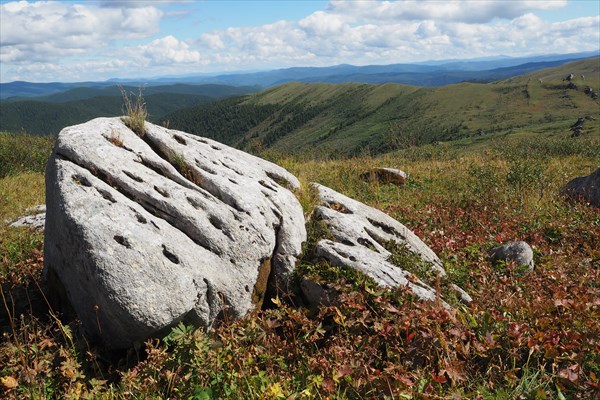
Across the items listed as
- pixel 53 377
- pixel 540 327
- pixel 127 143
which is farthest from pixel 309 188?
pixel 53 377

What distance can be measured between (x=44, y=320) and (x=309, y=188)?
6411mm

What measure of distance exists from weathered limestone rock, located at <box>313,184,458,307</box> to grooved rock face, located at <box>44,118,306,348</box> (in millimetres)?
758

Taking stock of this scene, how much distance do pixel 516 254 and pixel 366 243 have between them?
148 inches

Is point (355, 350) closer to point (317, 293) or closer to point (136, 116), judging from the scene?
point (317, 293)

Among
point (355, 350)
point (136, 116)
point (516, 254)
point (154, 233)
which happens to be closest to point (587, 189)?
point (516, 254)

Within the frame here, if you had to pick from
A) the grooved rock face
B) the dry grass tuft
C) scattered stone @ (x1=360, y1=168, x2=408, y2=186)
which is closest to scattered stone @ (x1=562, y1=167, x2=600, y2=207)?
scattered stone @ (x1=360, y1=168, x2=408, y2=186)

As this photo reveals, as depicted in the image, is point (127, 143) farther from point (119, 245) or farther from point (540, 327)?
point (540, 327)

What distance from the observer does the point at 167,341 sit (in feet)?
19.9

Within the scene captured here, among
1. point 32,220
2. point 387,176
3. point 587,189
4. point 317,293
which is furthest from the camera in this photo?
point 387,176

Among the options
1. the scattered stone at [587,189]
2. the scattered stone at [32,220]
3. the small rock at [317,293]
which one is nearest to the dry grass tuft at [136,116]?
the scattered stone at [32,220]

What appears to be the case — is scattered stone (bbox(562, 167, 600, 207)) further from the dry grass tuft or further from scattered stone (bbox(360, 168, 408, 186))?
the dry grass tuft

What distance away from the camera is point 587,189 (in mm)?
13836

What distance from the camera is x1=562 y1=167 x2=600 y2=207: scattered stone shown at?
1349cm

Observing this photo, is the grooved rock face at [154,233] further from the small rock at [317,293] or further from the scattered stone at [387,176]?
the scattered stone at [387,176]
